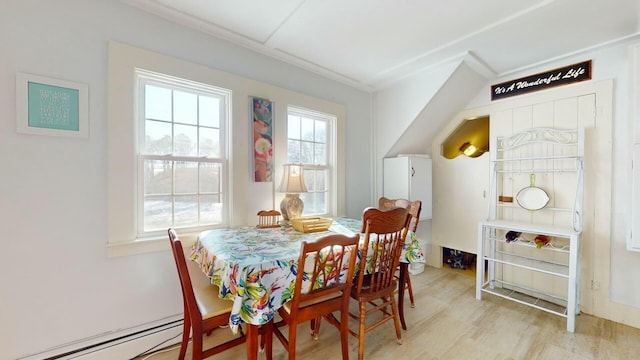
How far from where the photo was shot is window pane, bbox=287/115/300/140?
2775mm

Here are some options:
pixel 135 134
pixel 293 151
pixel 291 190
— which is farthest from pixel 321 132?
pixel 135 134

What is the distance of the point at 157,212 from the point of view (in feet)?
6.53

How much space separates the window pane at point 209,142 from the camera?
2.21 m

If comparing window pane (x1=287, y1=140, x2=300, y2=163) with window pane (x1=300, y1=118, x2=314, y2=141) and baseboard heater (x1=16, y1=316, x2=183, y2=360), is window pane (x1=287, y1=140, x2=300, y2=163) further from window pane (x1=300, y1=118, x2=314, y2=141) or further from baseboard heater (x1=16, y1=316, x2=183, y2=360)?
baseboard heater (x1=16, y1=316, x2=183, y2=360)

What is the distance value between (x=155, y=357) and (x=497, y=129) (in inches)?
154

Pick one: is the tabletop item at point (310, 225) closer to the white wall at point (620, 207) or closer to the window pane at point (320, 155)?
the window pane at point (320, 155)

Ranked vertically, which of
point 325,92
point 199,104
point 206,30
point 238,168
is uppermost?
point 206,30

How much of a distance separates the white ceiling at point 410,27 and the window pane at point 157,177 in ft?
3.67

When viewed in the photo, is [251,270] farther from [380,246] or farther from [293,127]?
[293,127]

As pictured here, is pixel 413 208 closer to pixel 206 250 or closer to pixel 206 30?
pixel 206 250

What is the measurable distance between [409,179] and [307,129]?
142 cm

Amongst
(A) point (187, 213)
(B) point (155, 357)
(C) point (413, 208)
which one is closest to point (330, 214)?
(C) point (413, 208)

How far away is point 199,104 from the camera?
7.20 ft

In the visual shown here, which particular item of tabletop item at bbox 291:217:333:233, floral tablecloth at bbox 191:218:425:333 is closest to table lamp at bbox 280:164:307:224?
tabletop item at bbox 291:217:333:233
